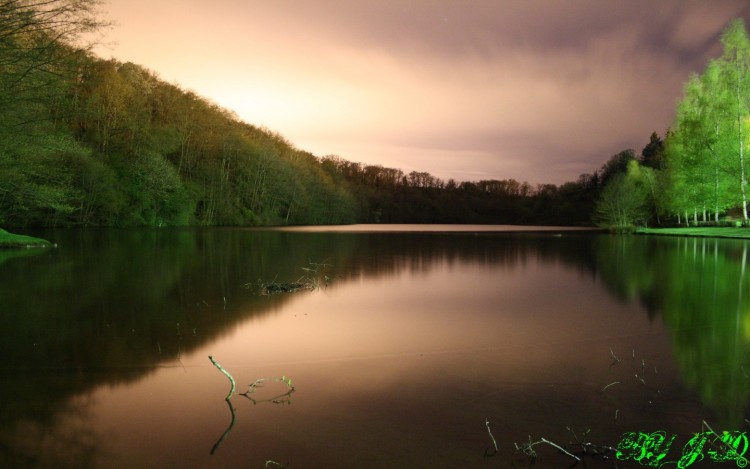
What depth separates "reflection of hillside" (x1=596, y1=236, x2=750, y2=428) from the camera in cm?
471

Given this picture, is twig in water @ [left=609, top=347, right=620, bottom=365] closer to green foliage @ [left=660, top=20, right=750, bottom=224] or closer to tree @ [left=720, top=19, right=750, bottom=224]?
green foliage @ [left=660, top=20, right=750, bottom=224]

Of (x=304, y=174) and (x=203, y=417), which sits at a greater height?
(x=304, y=174)

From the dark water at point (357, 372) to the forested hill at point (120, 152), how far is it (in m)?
6.73

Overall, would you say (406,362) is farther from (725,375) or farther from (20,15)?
(20,15)

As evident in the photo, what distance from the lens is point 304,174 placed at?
3000 inches

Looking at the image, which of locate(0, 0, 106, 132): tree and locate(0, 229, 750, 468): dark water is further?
locate(0, 0, 106, 132): tree

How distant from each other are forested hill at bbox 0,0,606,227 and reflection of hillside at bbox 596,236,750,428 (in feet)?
49.9

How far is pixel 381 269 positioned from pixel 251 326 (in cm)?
846

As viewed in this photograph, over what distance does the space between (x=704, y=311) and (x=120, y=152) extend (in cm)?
5031

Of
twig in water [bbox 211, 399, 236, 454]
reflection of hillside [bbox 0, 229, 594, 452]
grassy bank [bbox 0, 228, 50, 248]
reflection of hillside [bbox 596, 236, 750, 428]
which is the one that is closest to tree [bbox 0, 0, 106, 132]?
reflection of hillside [bbox 0, 229, 594, 452]

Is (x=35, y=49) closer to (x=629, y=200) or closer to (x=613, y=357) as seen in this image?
(x=613, y=357)

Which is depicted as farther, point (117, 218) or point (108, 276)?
point (117, 218)

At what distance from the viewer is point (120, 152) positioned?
153ft

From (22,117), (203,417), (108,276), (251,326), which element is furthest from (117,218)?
(203,417)
